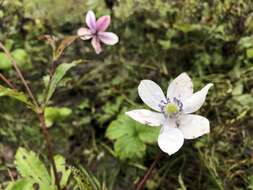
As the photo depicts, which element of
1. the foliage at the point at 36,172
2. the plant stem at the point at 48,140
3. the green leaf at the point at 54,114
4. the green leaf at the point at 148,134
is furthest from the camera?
the green leaf at the point at 54,114

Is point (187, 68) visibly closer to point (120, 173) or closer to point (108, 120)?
point (108, 120)

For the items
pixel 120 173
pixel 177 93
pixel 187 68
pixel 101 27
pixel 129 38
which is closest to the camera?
pixel 177 93

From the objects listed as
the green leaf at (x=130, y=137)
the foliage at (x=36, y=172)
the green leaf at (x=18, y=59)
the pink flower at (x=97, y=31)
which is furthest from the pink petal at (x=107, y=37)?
the green leaf at (x=18, y=59)

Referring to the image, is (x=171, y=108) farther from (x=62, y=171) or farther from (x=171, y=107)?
(x=62, y=171)

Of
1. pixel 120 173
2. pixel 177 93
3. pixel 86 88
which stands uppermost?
pixel 177 93

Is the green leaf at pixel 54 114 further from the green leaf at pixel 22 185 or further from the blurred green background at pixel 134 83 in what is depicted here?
the green leaf at pixel 22 185

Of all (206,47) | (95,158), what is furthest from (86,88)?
(206,47)

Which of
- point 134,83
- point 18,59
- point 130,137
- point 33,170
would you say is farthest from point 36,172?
point 18,59
